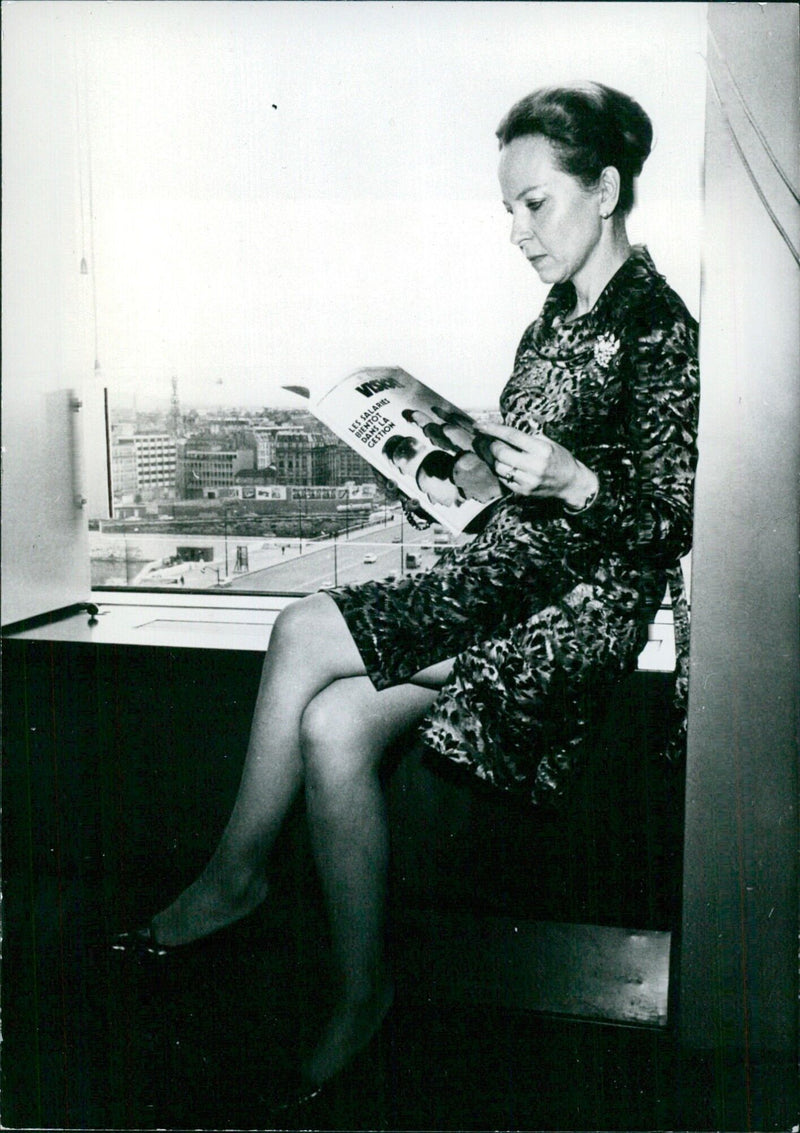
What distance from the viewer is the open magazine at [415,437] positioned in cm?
→ 155

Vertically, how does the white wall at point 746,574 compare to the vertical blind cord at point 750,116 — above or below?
below

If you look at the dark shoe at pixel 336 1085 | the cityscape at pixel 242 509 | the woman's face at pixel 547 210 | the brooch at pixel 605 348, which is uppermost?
the woman's face at pixel 547 210

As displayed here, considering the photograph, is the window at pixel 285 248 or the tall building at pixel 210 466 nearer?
the window at pixel 285 248

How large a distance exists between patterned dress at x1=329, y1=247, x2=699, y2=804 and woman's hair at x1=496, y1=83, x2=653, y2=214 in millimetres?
147

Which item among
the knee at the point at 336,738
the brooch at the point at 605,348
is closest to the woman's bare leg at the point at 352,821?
the knee at the point at 336,738

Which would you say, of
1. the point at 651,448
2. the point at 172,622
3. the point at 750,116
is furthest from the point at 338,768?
the point at 750,116

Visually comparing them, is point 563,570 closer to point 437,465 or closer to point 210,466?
point 437,465

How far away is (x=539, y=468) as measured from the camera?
1.51 m

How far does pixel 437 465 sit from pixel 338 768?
559mm

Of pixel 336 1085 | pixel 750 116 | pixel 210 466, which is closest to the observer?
pixel 750 116

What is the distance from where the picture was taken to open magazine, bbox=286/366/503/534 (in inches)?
61.0

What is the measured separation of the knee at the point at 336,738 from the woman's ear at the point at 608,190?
936 millimetres

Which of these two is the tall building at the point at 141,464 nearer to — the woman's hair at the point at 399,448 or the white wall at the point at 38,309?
the white wall at the point at 38,309

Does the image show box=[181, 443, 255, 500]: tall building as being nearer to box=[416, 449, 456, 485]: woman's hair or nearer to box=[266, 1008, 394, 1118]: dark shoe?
box=[416, 449, 456, 485]: woman's hair
